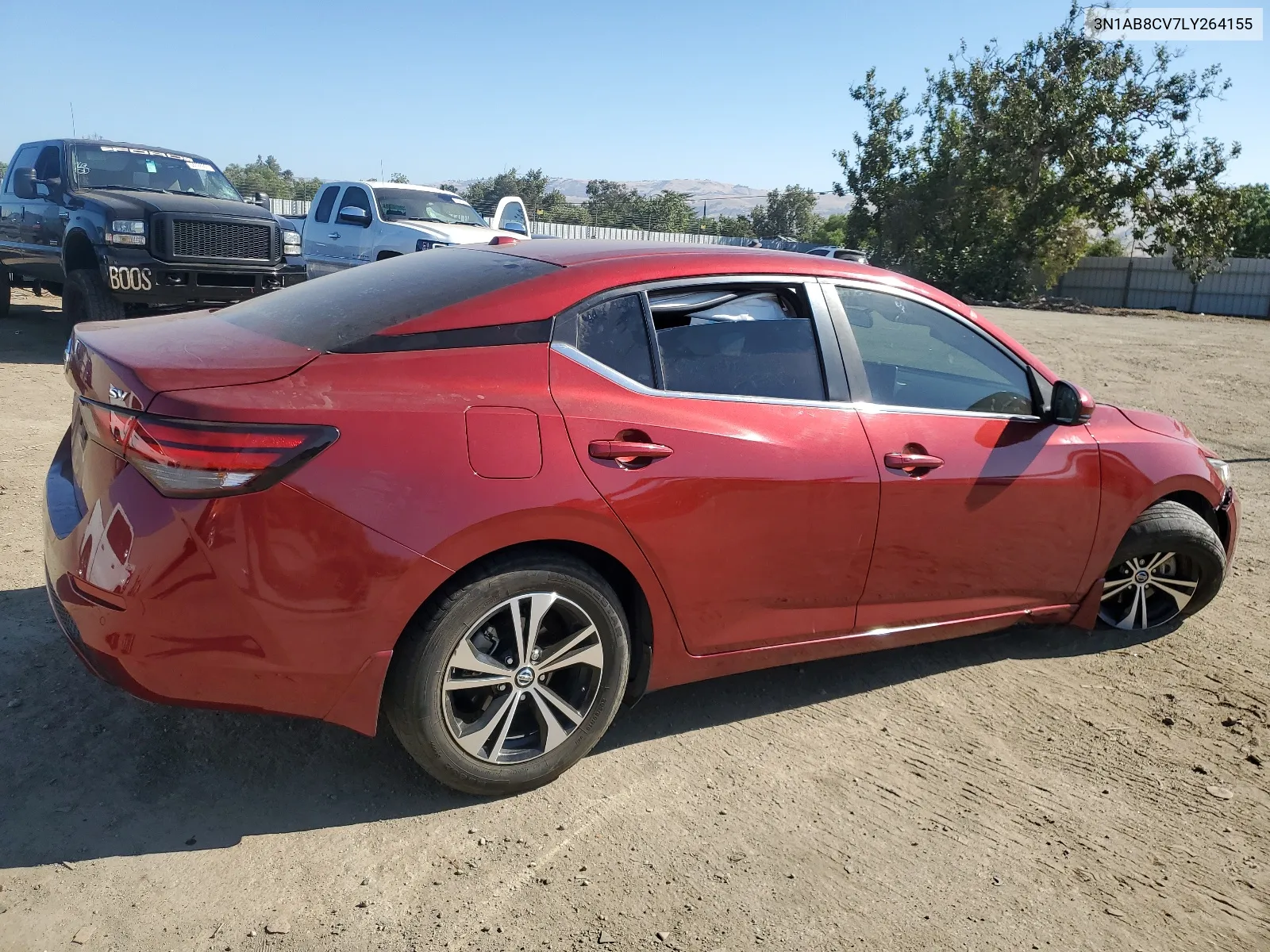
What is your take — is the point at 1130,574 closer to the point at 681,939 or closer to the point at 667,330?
the point at 667,330

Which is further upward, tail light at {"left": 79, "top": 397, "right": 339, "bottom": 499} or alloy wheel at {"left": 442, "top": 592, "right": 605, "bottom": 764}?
tail light at {"left": 79, "top": 397, "right": 339, "bottom": 499}

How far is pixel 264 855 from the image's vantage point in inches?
110

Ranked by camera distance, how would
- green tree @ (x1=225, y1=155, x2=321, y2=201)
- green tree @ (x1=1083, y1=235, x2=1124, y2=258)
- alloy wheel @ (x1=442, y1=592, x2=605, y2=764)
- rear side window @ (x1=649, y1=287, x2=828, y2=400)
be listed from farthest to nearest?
green tree @ (x1=225, y1=155, x2=321, y2=201)
green tree @ (x1=1083, y1=235, x2=1124, y2=258)
rear side window @ (x1=649, y1=287, x2=828, y2=400)
alloy wheel @ (x1=442, y1=592, x2=605, y2=764)

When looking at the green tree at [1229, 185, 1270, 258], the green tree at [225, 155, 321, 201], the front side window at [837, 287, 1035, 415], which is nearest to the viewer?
the front side window at [837, 287, 1035, 415]

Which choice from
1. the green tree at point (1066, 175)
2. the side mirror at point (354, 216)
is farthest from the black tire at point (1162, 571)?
the green tree at point (1066, 175)

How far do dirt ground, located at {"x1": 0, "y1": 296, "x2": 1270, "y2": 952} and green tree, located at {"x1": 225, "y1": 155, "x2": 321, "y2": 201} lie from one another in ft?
155

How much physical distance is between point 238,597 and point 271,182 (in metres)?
86.9

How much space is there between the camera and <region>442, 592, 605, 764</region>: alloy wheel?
2.93 m

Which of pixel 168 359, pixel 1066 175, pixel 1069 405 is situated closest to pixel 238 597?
pixel 168 359

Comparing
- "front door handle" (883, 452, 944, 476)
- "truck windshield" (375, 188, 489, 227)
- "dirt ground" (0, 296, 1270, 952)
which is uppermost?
"truck windshield" (375, 188, 489, 227)

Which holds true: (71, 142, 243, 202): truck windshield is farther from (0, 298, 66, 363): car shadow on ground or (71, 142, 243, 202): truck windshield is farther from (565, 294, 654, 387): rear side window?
(565, 294, 654, 387): rear side window

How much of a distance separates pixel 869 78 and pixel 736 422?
4418cm

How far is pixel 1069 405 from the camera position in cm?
406

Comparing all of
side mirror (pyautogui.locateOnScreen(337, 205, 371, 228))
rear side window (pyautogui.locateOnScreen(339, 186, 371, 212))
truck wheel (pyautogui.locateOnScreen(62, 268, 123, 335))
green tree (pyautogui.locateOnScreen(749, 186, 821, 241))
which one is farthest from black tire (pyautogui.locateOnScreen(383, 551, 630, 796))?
green tree (pyautogui.locateOnScreen(749, 186, 821, 241))
